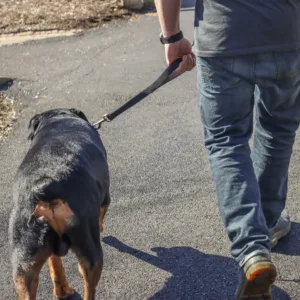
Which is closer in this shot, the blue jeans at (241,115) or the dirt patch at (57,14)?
the blue jeans at (241,115)

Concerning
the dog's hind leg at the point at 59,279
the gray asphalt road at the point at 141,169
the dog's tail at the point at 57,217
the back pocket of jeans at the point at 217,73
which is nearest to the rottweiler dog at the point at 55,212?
the dog's tail at the point at 57,217

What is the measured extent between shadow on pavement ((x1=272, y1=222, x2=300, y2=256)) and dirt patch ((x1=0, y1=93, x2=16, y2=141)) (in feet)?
10.5

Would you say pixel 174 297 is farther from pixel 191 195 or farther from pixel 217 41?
pixel 217 41

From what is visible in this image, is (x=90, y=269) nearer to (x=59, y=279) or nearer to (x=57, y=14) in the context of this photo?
(x=59, y=279)

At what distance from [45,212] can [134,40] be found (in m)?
5.91

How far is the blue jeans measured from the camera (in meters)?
3.32

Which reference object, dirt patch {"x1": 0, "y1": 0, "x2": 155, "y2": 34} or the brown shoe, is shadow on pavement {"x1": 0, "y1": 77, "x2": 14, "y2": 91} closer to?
dirt patch {"x1": 0, "y1": 0, "x2": 155, "y2": 34}

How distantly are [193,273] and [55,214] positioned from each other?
1.35m

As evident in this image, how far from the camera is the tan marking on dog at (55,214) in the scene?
3125 mm

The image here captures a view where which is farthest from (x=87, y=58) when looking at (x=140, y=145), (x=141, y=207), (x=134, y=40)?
(x=141, y=207)

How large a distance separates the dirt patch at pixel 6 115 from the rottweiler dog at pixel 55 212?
2.68m

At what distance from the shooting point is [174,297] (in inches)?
153

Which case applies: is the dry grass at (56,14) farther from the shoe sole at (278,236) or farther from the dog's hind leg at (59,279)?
the dog's hind leg at (59,279)

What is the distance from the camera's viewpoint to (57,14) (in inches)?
379
